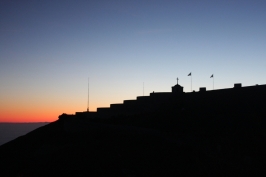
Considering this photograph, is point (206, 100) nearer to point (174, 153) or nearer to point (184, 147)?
point (184, 147)

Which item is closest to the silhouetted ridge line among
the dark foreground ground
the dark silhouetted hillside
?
the dark silhouetted hillside

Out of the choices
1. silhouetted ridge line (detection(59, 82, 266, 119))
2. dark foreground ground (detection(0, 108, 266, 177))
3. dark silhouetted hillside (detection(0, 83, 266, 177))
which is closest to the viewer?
dark foreground ground (detection(0, 108, 266, 177))

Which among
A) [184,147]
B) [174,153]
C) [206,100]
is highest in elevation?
[206,100]

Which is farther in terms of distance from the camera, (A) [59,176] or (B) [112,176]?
(A) [59,176]

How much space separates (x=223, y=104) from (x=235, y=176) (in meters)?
16.3

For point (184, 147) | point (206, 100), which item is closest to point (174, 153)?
point (184, 147)

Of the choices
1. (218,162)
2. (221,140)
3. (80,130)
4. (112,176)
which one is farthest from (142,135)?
(80,130)

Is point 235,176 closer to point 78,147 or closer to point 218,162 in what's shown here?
point 218,162

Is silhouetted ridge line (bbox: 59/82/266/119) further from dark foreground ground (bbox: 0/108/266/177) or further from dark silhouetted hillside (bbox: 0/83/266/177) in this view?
dark foreground ground (bbox: 0/108/266/177)

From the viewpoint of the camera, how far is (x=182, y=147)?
58.5 feet

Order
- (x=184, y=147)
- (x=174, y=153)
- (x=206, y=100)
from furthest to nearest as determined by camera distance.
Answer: (x=206, y=100) < (x=184, y=147) < (x=174, y=153)

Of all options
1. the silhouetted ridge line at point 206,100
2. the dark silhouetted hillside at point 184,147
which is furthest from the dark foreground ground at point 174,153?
the silhouetted ridge line at point 206,100

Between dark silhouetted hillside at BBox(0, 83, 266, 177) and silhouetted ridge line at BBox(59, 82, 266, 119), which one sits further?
silhouetted ridge line at BBox(59, 82, 266, 119)

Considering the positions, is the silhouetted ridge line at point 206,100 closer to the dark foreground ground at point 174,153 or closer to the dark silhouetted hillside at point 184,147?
the dark silhouetted hillside at point 184,147
